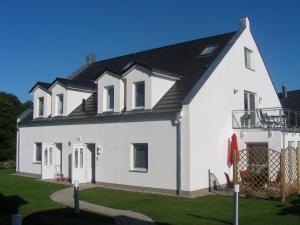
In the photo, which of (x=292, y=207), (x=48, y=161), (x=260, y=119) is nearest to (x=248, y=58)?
(x=260, y=119)

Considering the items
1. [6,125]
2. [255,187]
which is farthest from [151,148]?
[6,125]

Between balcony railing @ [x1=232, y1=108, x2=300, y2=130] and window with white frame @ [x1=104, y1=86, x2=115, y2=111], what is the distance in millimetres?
6645

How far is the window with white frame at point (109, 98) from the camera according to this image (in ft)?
71.4

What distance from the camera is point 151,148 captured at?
19.2m

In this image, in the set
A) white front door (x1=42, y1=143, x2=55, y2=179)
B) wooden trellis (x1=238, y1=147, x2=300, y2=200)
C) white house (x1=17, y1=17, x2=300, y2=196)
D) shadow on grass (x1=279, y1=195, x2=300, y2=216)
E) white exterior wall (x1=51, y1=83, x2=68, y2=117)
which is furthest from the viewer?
white front door (x1=42, y1=143, x2=55, y2=179)

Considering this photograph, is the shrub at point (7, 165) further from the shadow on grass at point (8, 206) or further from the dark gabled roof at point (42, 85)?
the shadow on grass at point (8, 206)

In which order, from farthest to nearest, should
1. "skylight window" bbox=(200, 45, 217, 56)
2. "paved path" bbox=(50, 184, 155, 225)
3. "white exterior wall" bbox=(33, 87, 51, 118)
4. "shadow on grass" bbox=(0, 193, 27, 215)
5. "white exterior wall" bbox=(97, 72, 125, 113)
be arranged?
1. "white exterior wall" bbox=(33, 87, 51, 118)
2. "skylight window" bbox=(200, 45, 217, 56)
3. "white exterior wall" bbox=(97, 72, 125, 113)
4. "shadow on grass" bbox=(0, 193, 27, 215)
5. "paved path" bbox=(50, 184, 155, 225)

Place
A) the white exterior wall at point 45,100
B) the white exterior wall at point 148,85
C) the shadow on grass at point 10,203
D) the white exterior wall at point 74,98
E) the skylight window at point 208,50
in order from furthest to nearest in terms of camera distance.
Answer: the white exterior wall at point 45,100
the white exterior wall at point 74,98
the skylight window at point 208,50
the white exterior wall at point 148,85
the shadow on grass at point 10,203

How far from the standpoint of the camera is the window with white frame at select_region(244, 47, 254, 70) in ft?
78.5

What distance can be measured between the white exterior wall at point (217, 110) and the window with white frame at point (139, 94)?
302cm

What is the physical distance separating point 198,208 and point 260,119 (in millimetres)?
9029

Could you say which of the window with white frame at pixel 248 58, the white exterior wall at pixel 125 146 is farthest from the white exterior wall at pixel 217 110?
the white exterior wall at pixel 125 146

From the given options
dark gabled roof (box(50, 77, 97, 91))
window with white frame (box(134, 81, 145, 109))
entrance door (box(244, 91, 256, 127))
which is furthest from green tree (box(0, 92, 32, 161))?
entrance door (box(244, 91, 256, 127))

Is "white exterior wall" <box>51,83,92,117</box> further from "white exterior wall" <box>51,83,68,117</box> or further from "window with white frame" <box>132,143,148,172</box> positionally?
"window with white frame" <box>132,143,148,172</box>
